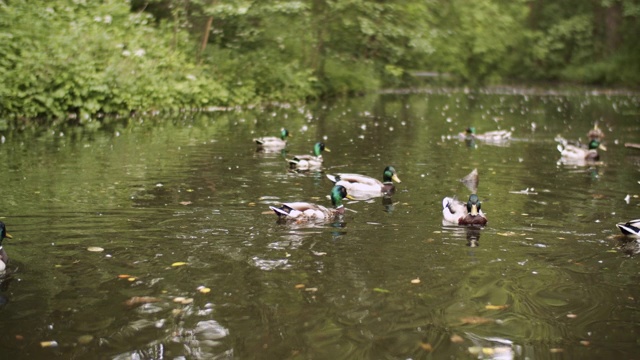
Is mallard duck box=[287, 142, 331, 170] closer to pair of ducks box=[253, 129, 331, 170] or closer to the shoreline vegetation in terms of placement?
pair of ducks box=[253, 129, 331, 170]

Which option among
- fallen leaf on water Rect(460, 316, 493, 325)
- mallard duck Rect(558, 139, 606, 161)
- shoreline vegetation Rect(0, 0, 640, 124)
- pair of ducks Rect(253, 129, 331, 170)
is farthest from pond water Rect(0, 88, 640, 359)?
shoreline vegetation Rect(0, 0, 640, 124)

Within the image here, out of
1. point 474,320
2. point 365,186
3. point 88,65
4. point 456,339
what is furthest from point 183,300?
point 88,65

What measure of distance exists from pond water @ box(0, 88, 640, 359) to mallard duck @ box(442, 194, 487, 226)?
16 centimetres

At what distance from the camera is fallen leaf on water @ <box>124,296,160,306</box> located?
6.44m

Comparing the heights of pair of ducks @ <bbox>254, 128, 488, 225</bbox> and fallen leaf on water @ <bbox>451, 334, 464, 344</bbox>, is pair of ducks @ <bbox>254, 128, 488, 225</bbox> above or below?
below

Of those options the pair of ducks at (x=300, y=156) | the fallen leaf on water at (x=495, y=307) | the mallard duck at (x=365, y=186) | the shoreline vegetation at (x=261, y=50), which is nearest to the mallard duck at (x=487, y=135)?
the pair of ducks at (x=300, y=156)

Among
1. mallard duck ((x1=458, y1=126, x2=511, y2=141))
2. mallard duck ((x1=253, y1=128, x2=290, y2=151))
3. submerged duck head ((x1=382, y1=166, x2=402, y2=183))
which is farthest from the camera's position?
mallard duck ((x1=458, y1=126, x2=511, y2=141))

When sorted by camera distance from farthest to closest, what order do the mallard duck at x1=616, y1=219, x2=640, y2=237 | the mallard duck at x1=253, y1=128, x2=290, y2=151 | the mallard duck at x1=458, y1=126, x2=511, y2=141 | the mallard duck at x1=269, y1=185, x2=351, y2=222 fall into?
1. the mallard duck at x1=458, y1=126, x2=511, y2=141
2. the mallard duck at x1=253, y1=128, x2=290, y2=151
3. the mallard duck at x1=269, y1=185, x2=351, y2=222
4. the mallard duck at x1=616, y1=219, x2=640, y2=237

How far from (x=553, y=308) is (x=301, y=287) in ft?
7.20

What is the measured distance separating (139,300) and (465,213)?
4.66 m

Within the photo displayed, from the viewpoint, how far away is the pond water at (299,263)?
5793mm

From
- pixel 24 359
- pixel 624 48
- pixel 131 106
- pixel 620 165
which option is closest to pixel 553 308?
pixel 24 359

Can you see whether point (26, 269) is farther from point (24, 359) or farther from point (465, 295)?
point (465, 295)

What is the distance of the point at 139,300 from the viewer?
6508mm
